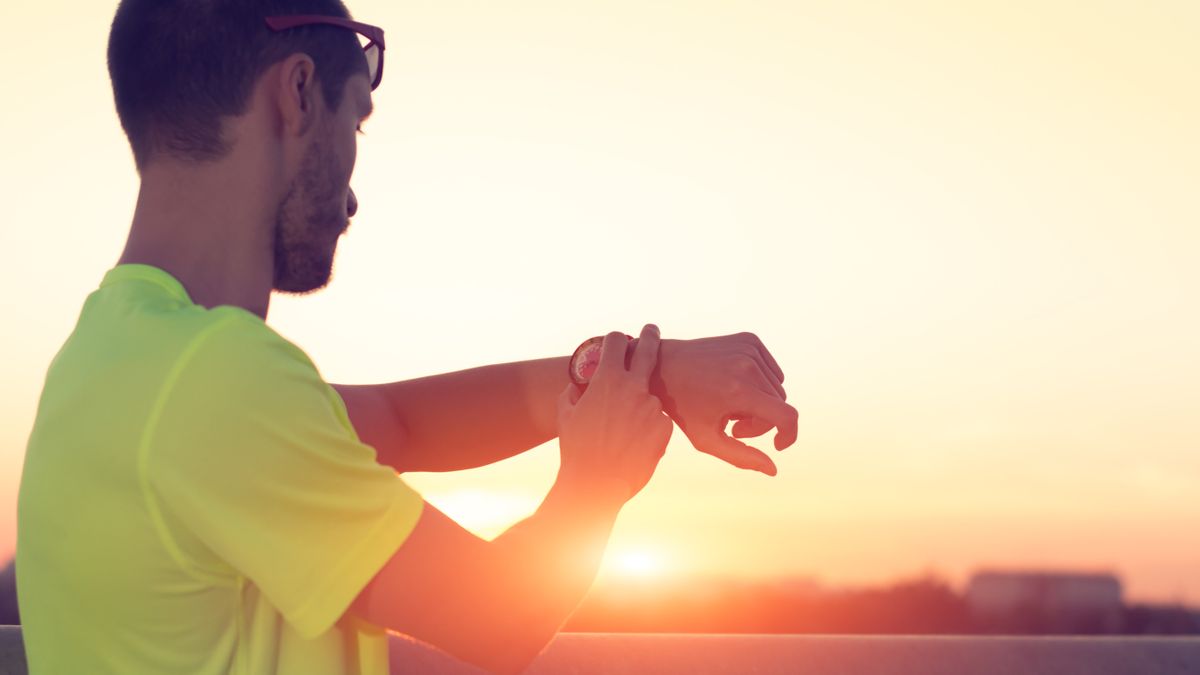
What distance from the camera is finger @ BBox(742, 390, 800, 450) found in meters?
2.57

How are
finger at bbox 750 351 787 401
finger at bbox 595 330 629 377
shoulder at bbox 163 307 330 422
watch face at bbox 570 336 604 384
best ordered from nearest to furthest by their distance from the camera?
1. shoulder at bbox 163 307 330 422
2. finger at bbox 595 330 629 377
3. finger at bbox 750 351 787 401
4. watch face at bbox 570 336 604 384

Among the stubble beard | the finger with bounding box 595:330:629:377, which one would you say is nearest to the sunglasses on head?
the stubble beard

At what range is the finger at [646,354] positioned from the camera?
262 cm

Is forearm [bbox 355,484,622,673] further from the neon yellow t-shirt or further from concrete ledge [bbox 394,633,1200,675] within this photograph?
concrete ledge [bbox 394,633,1200,675]

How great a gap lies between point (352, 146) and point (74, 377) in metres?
0.79

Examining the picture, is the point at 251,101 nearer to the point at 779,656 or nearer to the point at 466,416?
the point at 466,416

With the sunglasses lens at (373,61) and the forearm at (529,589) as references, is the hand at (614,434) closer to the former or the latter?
the forearm at (529,589)

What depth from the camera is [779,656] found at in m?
2.91

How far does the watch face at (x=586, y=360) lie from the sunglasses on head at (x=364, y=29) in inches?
31.1

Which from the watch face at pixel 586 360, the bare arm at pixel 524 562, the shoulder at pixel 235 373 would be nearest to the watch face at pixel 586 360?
the watch face at pixel 586 360

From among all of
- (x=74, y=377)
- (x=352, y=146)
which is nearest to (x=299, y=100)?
(x=352, y=146)

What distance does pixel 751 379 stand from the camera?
272 centimetres

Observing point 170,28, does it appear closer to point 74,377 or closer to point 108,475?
point 74,377

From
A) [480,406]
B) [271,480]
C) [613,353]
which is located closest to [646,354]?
[613,353]
